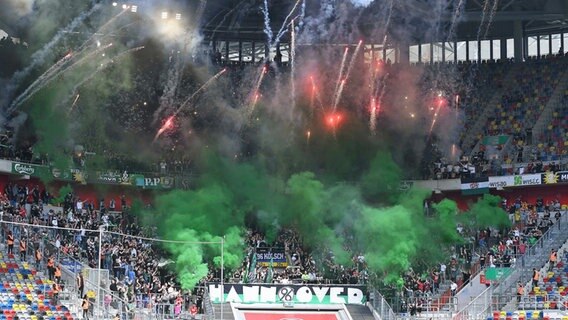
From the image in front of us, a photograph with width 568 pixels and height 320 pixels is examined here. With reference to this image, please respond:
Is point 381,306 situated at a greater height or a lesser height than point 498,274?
lesser

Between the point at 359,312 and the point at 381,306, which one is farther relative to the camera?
the point at 359,312

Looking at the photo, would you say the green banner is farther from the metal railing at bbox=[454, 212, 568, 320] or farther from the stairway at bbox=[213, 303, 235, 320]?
the stairway at bbox=[213, 303, 235, 320]

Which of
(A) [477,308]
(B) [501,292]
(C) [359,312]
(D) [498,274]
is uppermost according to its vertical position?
(D) [498,274]

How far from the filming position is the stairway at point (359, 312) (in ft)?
153

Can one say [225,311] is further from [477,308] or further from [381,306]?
[477,308]

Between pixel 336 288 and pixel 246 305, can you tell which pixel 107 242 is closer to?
pixel 246 305

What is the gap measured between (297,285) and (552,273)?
10.9m

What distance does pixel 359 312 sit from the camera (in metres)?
47.2

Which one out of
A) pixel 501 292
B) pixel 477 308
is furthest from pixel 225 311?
pixel 501 292

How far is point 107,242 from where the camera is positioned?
163ft

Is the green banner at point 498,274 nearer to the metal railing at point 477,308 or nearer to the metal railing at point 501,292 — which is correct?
the metal railing at point 501,292

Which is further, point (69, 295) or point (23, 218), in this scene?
point (23, 218)

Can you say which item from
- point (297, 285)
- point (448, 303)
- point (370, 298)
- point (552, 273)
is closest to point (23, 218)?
point (297, 285)

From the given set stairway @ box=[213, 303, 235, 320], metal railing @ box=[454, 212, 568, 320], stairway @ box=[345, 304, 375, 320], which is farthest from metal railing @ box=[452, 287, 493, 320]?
stairway @ box=[213, 303, 235, 320]
